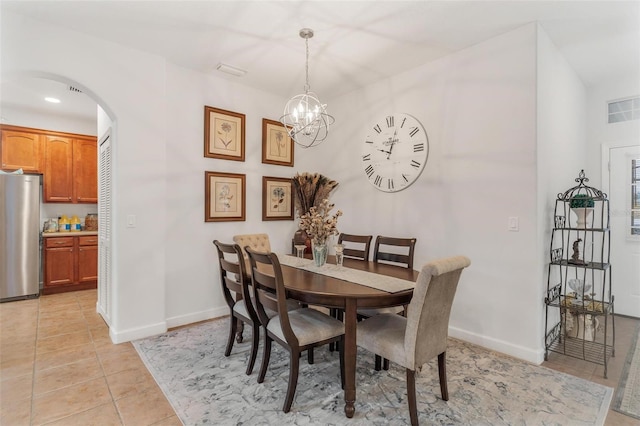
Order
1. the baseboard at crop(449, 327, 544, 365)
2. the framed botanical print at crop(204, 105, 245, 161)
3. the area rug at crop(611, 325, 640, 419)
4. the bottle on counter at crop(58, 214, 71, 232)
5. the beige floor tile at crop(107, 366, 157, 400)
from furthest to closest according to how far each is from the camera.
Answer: the bottle on counter at crop(58, 214, 71, 232) < the framed botanical print at crop(204, 105, 245, 161) < the baseboard at crop(449, 327, 544, 365) < the beige floor tile at crop(107, 366, 157, 400) < the area rug at crop(611, 325, 640, 419)

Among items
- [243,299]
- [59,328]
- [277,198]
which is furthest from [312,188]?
[59,328]

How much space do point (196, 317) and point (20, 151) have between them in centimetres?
376

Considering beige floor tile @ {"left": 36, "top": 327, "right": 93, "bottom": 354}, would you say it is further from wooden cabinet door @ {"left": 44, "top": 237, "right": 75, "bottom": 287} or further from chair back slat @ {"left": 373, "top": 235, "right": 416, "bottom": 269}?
chair back slat @ {"left": 373, "top": 235, "right": 416, "bottom": 269}

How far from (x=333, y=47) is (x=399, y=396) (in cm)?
296

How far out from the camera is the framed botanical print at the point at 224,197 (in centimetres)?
365

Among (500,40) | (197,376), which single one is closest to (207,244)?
(197,376)

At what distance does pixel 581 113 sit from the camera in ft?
12.3

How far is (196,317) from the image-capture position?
3.59 metres

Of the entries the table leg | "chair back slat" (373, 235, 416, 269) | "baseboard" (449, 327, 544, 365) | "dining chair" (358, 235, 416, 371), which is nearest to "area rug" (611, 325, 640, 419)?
"baseboard" (449, 327, 544, 365)

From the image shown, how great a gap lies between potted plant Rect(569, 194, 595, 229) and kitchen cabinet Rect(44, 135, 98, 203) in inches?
249

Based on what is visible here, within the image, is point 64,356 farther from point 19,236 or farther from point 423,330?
point 423,330

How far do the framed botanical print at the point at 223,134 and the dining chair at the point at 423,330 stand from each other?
8.75ft

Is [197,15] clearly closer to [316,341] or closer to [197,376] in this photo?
[316,341]

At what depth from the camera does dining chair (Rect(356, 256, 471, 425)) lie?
69.1 inches
